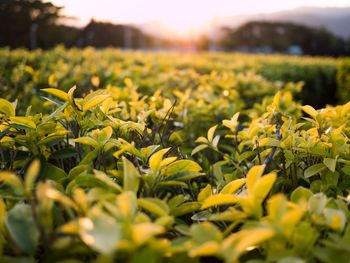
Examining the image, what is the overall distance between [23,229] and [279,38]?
73021 mm

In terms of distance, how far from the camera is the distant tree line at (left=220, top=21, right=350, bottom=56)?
6612 cm

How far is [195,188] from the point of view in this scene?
1.98 metres

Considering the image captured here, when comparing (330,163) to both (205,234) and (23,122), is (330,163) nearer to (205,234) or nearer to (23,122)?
(205,234)

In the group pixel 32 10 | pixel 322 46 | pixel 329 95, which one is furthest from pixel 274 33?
pixel 329 95

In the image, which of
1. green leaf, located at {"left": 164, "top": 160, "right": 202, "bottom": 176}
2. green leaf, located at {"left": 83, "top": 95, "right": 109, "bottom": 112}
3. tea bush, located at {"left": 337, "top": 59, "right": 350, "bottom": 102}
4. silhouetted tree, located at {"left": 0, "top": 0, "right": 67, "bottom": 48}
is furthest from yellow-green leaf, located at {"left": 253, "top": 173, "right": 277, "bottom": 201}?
silhouetted tree, located at {"left": 0, "top": 0, "right": 67, "bottom": 48}

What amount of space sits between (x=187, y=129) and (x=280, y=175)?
123cm

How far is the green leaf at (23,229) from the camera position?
96 cm

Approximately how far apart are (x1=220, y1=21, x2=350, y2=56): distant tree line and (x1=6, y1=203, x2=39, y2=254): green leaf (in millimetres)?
67008

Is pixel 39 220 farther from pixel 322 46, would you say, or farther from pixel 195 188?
pixel 322 46

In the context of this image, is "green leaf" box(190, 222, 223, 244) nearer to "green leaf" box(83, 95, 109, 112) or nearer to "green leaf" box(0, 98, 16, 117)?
"green leaf" box(83, 95, 109, 112)

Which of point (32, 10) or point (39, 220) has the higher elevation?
point (32, 10)

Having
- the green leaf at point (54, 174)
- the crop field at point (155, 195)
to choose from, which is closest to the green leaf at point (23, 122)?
the crop field at point (155, 195)

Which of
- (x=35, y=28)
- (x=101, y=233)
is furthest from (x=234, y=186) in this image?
(x=35, y=28)

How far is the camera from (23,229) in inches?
39.2
